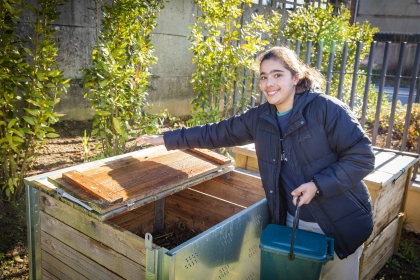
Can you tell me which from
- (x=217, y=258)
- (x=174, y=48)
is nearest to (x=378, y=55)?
(x=174, y=48)

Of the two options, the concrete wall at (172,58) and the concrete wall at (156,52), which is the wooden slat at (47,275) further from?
the concrete wall at (172,58)

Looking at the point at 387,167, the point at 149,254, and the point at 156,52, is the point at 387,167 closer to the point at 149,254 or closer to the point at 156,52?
the point at 149,254

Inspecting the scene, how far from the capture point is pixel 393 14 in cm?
1962

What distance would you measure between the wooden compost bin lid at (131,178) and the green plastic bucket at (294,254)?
2.22ft

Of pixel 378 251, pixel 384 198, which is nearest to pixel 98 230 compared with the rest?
pixel 384 198

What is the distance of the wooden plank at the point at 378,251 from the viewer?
2.93 m

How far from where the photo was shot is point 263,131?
7.43ft

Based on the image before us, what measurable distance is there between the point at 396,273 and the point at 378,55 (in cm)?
2213

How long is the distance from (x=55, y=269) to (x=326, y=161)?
172cm

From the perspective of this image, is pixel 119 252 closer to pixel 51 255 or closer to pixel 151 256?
pixel 151 256

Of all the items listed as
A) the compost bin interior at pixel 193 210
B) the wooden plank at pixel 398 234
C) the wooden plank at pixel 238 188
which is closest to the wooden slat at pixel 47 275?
the compost bin interior at pixel 193 210

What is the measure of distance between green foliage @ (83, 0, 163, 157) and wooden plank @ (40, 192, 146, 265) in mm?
1474

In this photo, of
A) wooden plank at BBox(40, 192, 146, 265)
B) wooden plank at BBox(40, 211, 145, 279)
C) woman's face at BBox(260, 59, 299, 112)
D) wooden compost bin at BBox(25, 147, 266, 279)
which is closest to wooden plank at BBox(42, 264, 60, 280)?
wooden compost bin at BBox(25, 147, 266, 279)

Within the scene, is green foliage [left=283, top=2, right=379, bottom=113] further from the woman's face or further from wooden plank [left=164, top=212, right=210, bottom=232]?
the woman's face
